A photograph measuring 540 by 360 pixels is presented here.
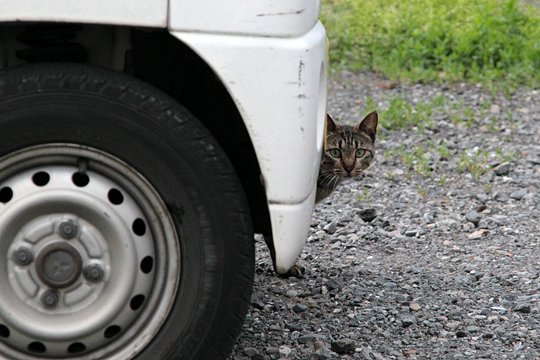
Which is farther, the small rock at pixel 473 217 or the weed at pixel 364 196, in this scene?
the weed at pixel 364 196

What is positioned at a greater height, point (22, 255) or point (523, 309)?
point (22, 255)

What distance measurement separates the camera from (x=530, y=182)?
26.0 feet

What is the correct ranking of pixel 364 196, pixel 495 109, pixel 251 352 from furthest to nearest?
1. pixel 495 109
2. pixel 364 196
3. pixel 251 352

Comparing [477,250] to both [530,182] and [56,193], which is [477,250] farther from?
[56,193]

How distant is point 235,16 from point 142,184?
60 cm

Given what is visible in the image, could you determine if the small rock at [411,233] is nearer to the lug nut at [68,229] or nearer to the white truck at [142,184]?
the white truck at [142,184]

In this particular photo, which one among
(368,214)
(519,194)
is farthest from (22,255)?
(519,194)

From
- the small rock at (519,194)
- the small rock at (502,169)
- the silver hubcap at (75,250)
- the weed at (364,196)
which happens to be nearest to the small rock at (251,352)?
the silver hubcap at (75,250)

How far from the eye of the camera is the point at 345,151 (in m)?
6.40

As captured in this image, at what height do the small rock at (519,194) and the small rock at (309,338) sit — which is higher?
the small rock at (309,338)

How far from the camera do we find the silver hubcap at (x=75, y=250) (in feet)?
12.8

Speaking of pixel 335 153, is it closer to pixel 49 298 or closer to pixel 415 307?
pixel 415 307

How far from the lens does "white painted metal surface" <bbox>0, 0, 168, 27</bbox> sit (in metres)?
3.78

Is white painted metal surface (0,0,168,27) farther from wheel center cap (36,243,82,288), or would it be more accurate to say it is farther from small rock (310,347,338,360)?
small rock (310,347,338,360)
